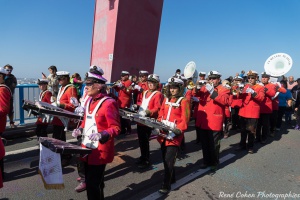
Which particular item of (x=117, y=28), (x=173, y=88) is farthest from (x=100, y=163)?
(x=117, y=28)

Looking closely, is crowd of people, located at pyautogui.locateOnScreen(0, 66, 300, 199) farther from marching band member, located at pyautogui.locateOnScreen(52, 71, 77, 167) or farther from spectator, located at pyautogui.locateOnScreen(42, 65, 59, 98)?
spectator, located at pyautogui.locateOnScreen(42, 65, 59, 98)

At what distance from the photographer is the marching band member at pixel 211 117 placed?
4.68 m

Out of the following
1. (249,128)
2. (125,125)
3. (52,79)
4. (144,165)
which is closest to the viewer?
(144,165)

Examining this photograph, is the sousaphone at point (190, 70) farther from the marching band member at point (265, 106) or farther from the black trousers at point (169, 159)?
the black trousers at point (169, 159)

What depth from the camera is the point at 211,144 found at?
4.79 m

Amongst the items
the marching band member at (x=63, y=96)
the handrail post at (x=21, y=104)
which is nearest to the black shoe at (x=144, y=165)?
the marching band member at (x=63, y=96)

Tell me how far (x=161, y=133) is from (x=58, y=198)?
1.86m

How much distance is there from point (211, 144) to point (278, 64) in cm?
603

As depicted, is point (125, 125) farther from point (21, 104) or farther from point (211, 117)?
point (211, 117)

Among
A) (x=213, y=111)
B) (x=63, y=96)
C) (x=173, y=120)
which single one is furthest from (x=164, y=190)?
(x=63, y=96)

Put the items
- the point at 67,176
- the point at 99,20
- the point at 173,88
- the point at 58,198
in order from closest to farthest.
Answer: the point at 58,198 → the point at 173,88 → the point at 67,176 → the point at 99,20

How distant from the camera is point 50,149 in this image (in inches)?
88.7

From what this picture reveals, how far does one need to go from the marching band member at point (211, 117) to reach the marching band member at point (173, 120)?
0.99 meters

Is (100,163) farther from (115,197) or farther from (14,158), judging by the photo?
(14,158)
